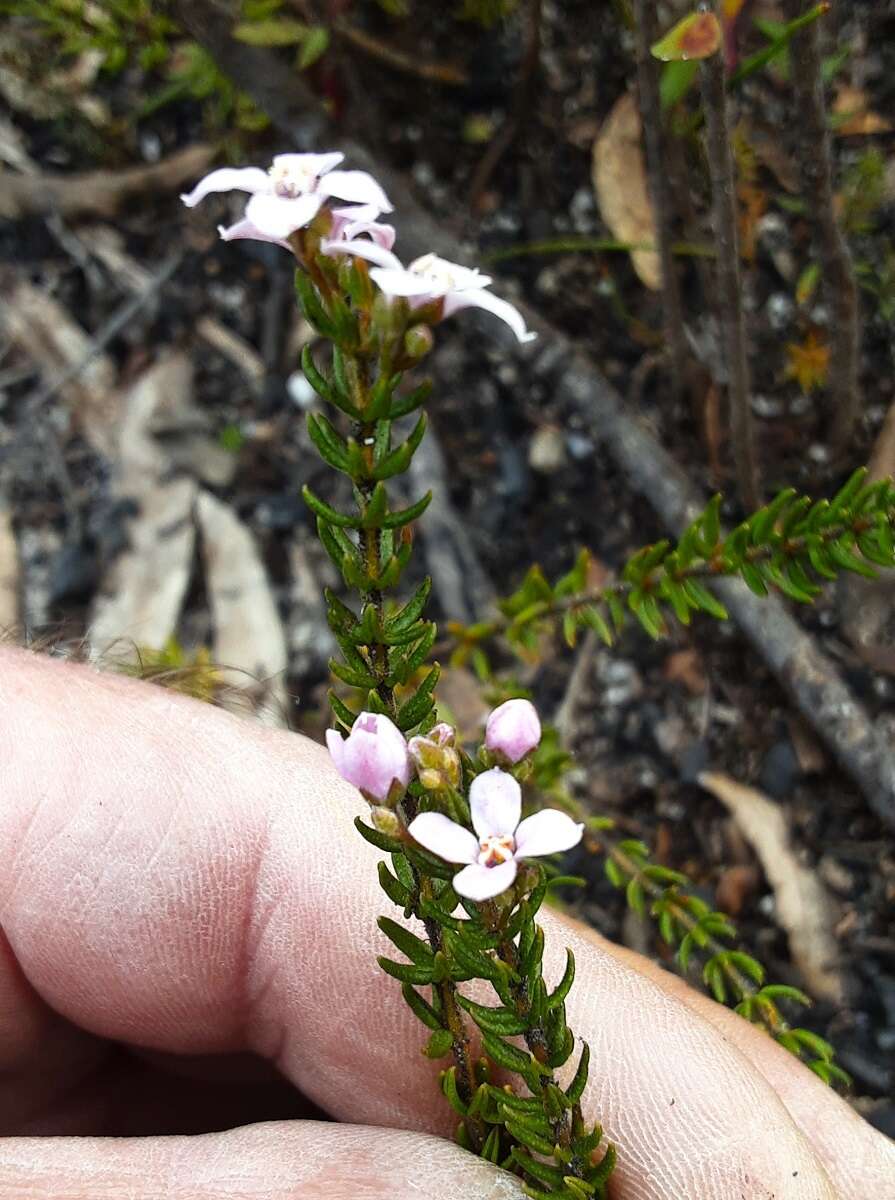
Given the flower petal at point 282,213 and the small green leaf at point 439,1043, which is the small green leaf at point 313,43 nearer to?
the flower petal at point 282,213

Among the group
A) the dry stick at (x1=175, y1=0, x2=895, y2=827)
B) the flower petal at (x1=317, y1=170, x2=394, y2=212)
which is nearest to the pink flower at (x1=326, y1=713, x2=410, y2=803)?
the flower petal at (x1=317, y1=170, x2=394, y2=212)

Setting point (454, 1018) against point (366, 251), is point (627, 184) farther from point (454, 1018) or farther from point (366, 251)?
point (454, 1018)

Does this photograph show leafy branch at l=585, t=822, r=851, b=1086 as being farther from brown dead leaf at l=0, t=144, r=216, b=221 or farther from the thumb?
brown dead leaf at l=0, t=144, r=216, b=221

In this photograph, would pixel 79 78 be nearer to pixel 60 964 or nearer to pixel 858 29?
pixel 858 29

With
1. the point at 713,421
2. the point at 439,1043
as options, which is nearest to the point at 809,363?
the point at 713,421

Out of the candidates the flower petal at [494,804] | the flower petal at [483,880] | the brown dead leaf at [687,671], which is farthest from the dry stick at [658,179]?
the flower petal at [483,880]

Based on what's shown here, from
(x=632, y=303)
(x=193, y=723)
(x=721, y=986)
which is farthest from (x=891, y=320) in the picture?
(x=193, y=723)
